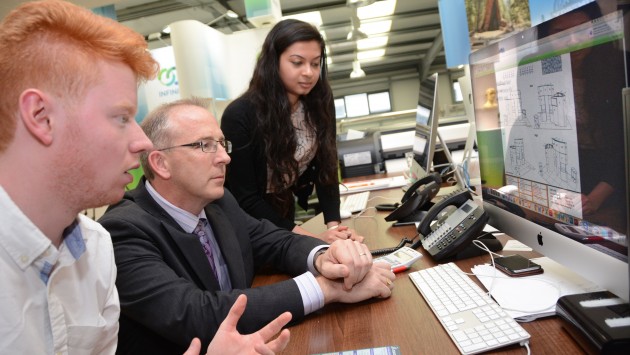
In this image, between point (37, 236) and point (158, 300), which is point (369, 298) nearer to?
point (158, 300)

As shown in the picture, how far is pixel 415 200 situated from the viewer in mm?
1762

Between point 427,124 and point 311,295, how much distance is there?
1.26 metres

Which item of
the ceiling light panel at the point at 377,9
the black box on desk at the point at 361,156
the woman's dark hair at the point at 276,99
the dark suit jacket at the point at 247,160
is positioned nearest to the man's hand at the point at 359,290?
the dark suit jacket at the point at 247,160

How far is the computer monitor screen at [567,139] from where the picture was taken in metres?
0.67

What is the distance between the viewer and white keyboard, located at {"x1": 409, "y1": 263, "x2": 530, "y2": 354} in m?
0.74

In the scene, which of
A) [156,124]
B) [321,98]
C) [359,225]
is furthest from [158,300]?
[321,98]

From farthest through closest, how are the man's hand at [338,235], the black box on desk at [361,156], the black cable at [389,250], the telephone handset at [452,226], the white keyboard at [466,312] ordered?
the black box on desk at [361,156] → the man's hand at [338,235] → the black cable at [389,250] → the telephone handset at [452,226] → the white keyboard at [466,312]

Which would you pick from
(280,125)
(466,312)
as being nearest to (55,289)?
(466,312)

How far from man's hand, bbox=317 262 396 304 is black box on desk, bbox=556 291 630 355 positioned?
357 millimetres

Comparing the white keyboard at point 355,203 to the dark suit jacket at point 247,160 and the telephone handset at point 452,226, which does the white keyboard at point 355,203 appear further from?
the telephone handset at point 452,226

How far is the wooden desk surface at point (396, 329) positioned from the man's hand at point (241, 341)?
0.16 ft

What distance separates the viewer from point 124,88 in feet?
2.62

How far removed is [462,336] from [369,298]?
11.6 inches

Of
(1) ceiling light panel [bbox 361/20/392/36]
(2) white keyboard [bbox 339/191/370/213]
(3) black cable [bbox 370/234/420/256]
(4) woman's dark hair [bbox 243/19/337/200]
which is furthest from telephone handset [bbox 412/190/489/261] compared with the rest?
(1) ceiling light panel [bbox 361/20/392/36]
